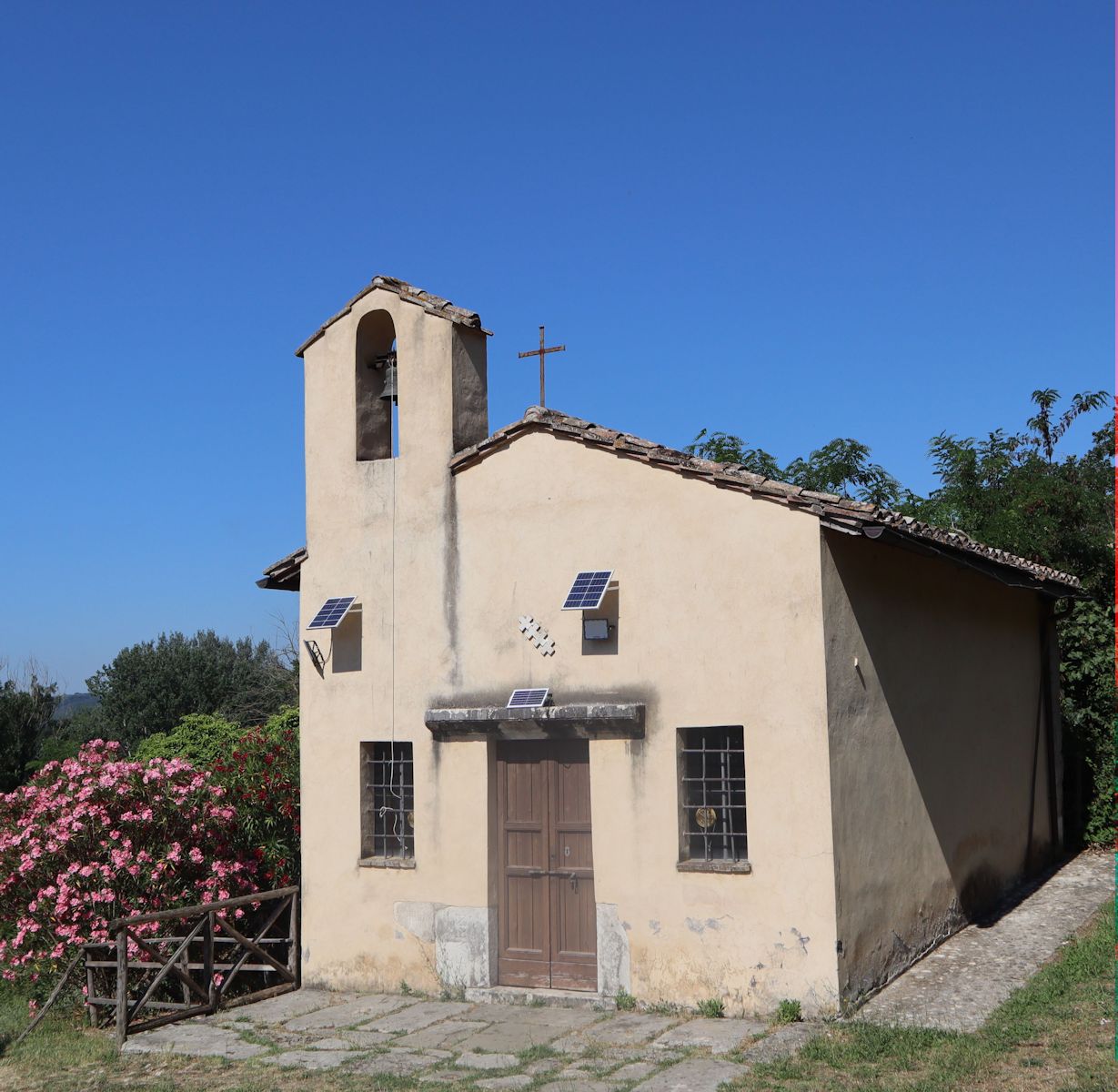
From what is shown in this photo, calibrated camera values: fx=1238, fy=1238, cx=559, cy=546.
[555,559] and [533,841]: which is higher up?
[555,559]

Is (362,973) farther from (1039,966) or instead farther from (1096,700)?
(1096,700)

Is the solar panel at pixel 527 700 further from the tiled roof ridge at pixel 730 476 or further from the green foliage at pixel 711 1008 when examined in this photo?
the green foliage at pixel 711 1008

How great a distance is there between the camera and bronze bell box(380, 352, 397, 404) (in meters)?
12.3

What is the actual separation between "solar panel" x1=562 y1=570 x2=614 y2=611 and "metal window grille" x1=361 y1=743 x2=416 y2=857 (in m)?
2.45

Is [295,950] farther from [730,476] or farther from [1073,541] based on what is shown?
[1073,541]

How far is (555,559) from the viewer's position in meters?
11.1

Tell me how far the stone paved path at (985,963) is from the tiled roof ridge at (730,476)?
369 cm

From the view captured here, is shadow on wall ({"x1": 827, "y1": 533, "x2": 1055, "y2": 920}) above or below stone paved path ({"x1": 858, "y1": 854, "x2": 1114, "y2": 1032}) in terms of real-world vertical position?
above

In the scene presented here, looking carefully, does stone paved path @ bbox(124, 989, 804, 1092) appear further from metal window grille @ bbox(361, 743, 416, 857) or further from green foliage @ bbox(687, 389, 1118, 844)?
green foliage @ bbox(687, 389, 1118, 844)

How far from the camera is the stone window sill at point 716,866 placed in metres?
9.98

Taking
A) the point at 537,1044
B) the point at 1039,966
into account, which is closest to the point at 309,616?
the point at 537,1044

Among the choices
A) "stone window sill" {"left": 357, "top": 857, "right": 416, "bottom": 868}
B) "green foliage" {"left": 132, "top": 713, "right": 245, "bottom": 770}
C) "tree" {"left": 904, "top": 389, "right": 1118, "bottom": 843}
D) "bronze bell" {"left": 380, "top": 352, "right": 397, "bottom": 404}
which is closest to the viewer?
"stone window sill" {"left": 357, "top": 857, "right": 416, "bottom": 868}

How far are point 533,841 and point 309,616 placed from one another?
3292 mm

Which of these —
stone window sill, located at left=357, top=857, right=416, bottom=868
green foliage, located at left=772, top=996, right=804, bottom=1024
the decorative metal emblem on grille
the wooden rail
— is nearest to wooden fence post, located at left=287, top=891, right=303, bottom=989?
the wooden rail
